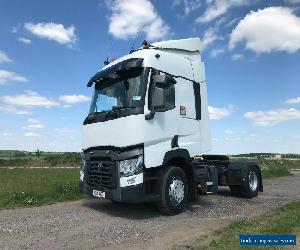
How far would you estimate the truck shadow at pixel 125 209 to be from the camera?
9.80 metres

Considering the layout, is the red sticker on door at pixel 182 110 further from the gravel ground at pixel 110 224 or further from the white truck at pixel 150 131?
the gravel ground at pixel 110 224

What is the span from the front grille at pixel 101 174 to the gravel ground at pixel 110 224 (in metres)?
0.79

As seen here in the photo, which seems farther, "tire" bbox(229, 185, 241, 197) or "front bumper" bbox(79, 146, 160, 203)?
"tire" bbox(229, 185, 241, 197)

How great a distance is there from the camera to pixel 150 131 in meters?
9.11

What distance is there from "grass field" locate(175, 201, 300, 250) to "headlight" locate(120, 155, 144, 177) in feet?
7.05

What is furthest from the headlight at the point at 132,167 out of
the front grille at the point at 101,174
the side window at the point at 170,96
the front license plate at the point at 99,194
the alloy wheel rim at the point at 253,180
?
the alloy wheel rim at the point at 253,180

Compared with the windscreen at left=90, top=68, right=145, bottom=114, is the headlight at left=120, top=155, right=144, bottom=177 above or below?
below

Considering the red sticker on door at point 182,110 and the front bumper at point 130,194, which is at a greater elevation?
the red sticker on door at point 182,110

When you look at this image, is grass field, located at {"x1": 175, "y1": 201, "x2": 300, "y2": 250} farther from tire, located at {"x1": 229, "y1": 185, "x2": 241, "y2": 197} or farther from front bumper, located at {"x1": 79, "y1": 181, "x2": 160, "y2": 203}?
tire, located at {"x1": 229, "y1": 185, "x2": 241, "y2": 197}

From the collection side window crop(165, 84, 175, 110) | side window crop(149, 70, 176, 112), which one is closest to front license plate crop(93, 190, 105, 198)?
side window crop(149, 70, 176, 112)

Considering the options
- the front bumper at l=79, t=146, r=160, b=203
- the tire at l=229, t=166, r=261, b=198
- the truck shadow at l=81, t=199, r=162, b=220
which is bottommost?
the truck shadow at l=81, t=199, r=162, b=220

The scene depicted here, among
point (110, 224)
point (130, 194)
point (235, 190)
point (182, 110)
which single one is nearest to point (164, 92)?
point (182, 110)

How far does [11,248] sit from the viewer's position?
6.80m

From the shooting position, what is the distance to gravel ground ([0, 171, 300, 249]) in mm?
7203
